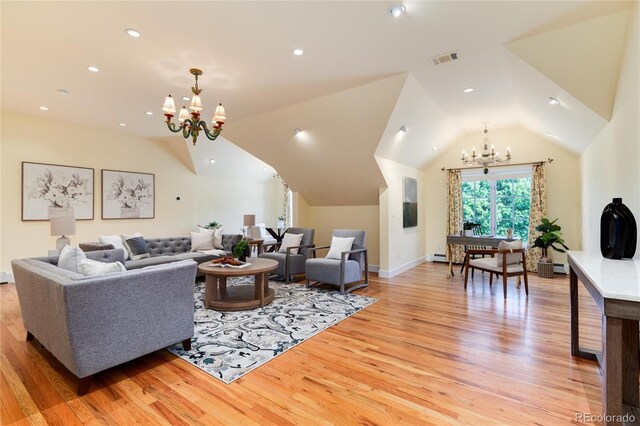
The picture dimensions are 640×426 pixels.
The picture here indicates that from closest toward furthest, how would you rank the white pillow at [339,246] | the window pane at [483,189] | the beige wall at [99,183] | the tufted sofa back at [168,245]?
1. the white pillow at [339,246]
2. the beige wall at [99,183]
3. the tufted sofa back at [168,245]
4. the window pane at [483,189]

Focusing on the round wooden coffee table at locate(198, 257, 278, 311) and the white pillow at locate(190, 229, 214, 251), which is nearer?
the round wooden coffee table at locate(198, 257, 278, 311)

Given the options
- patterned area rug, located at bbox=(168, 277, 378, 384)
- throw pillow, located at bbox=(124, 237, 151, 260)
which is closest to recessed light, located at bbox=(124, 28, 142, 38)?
patterned area rug, located at bbox=(168, 277, 378, 384)

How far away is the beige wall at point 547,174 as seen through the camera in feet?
18.7

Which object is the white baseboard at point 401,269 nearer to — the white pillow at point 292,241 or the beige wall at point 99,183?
the white pillow at point 292,241

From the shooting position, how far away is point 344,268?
4.49 meters

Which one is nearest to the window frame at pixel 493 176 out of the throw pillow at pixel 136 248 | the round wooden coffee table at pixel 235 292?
the round wooden coffee table at pixel 235 292

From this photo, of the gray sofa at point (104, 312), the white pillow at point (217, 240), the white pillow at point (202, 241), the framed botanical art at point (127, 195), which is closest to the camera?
the gray sofa at point (104, 312)

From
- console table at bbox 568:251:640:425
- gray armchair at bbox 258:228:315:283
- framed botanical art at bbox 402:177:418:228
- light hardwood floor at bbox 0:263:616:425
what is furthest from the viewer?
framed botanical art at bbox 402:177:418:228

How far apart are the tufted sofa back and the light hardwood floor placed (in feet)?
7.11

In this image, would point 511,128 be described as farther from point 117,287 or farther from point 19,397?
point 19,397

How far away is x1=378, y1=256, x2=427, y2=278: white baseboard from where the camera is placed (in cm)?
558

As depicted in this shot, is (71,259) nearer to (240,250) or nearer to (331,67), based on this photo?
(240,250)

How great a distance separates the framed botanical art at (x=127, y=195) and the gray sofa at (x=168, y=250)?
1317 mm

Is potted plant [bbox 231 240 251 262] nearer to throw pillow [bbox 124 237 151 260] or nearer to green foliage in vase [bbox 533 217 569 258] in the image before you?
throw pillow [bbox 124 237 151 260]
